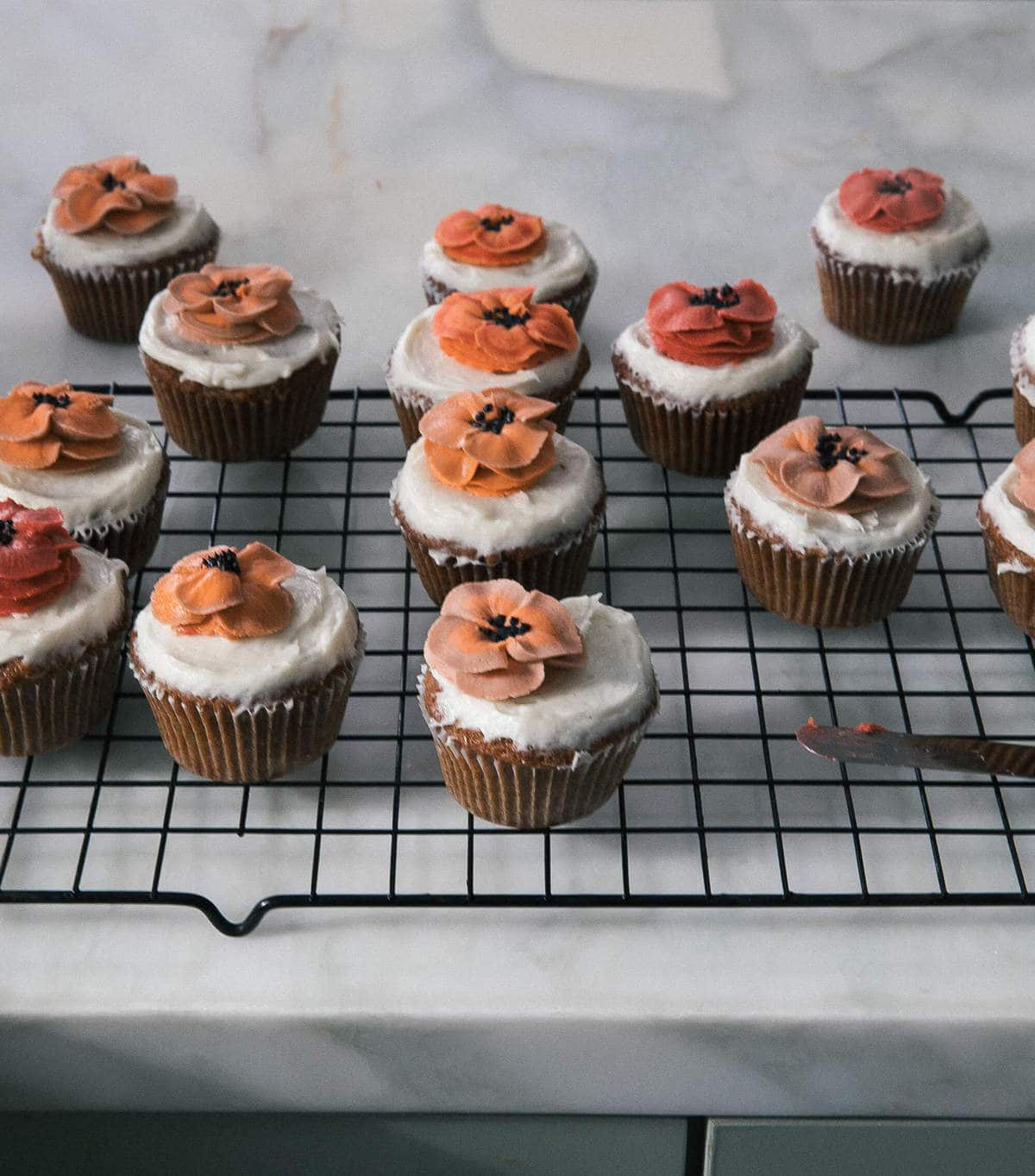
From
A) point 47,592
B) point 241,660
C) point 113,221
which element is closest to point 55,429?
point 47,592

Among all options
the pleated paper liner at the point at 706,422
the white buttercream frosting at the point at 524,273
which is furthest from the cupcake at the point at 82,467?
the pleated paper liner at the point at 706,422

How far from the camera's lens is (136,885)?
7.80 feet

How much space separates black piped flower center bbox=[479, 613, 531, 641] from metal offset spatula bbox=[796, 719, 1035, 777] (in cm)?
49

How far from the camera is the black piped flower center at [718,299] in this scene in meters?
3.11

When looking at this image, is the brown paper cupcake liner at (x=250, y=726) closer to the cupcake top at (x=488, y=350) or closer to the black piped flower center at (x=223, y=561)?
the black piped flower center at (x=223, y=561)

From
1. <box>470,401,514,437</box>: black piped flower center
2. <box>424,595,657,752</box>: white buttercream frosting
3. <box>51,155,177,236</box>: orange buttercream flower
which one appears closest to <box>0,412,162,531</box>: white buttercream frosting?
<box>470,401,514,437</box>: black piped flower center

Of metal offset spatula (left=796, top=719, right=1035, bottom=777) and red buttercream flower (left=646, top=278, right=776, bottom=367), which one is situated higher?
red buttercream flower (left=646, top=278, right=776, bottom=367)

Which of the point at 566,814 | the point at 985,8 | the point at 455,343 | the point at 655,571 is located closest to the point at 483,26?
the point at 985,8

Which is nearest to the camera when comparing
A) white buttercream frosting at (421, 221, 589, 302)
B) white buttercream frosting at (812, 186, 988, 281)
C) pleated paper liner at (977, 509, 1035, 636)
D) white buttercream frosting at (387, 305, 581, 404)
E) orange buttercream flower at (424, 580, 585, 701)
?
orange buttercream flower at (424, 580, 585, 701)

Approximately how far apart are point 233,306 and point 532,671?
4.08ft

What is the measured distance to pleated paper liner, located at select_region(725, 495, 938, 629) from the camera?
2750 millimetres

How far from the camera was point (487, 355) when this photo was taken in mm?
3074

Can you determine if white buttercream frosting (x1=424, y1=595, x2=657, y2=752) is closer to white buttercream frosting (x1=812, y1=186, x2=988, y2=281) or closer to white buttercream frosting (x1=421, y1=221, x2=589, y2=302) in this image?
white buttercream frosting (x1=421, y1=221, x2=589, y2=302)

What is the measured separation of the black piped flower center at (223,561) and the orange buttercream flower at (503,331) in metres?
0.83
